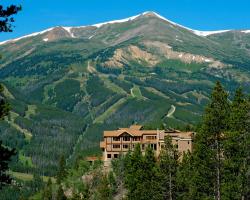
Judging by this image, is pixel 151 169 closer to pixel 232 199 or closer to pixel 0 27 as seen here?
pixel 232 199

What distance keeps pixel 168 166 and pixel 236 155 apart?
13.9 m

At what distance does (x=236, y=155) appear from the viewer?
233ft

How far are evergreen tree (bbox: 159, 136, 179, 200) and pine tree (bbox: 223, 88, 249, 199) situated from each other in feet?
36.7

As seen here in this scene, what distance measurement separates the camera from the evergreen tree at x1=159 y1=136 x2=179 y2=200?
81000mm

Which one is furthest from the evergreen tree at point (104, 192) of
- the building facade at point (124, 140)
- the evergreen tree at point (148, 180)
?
the evergreen tree at point (148, 180)

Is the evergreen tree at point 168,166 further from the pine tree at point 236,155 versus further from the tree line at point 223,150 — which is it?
the pine tree at point 236,155

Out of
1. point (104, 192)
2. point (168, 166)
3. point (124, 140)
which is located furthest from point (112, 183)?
point (168, 166)

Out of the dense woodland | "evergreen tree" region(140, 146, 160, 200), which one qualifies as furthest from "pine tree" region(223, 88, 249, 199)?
"evergreen tree" region(140, 146, 160, 200)

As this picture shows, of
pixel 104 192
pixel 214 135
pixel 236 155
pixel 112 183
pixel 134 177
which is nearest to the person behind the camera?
pixel 214 135

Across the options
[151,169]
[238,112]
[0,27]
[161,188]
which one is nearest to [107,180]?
[151,169]

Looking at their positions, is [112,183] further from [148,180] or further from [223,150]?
[223,150]

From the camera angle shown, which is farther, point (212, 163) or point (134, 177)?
point (134, 177)

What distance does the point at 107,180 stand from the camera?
477 ft

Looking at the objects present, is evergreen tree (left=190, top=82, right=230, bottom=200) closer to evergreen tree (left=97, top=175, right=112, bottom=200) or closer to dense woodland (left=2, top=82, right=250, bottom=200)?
dense woodland (left=2, top=82, right=250, bottom=200)
